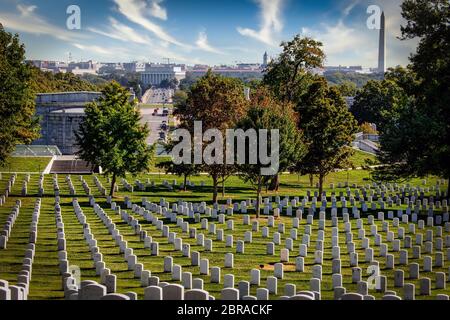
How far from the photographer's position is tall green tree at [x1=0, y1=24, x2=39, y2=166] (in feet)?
145

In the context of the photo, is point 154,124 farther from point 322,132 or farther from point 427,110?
point 427,110

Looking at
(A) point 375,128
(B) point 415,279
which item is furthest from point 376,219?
(A) point 375,128

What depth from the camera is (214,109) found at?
41.4 meters

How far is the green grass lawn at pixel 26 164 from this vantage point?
56219 mm

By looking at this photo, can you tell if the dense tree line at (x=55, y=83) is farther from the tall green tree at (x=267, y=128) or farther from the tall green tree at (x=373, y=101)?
the tall green tree at (x=267, y=128)

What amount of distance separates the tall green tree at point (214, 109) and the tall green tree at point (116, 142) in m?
2.87

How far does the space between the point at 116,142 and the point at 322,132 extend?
473 inches

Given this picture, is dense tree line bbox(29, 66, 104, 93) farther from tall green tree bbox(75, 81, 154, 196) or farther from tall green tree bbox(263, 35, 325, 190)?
tall green tree bbox(75, 81, 154, 196)

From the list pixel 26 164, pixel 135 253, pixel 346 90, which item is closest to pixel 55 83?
pixel 346 90

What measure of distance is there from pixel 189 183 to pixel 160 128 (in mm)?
53861

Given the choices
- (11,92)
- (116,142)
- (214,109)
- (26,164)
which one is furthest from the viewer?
(26,164)

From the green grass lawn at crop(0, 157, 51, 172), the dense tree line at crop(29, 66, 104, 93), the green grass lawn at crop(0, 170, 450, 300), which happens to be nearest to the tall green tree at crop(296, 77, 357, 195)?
the green grass lawn at crop(0, 170, 450, 300)

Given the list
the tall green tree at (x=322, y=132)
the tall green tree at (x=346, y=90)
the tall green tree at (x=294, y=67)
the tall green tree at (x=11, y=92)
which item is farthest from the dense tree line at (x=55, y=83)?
the tall green tree at (x=322, y=132)

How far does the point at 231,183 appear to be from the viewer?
5409 cm
